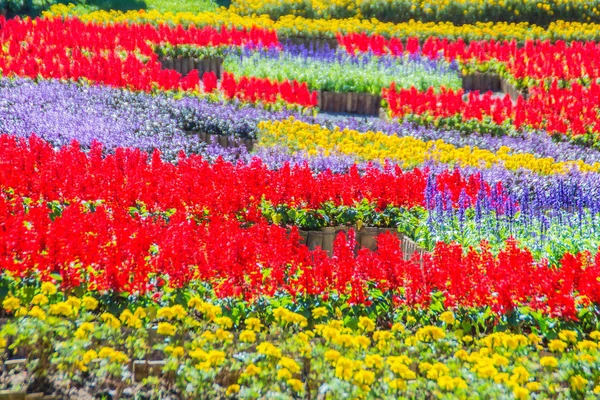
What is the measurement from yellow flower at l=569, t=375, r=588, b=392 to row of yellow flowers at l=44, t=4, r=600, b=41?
17925mm

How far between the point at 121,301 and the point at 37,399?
1.16 metres

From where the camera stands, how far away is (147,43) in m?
18.3

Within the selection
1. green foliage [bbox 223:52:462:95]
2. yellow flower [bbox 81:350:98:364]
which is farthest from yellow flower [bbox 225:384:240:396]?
green foliage [bbox 223:52:462:95]

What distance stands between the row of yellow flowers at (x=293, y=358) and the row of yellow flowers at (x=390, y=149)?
17.4 ft

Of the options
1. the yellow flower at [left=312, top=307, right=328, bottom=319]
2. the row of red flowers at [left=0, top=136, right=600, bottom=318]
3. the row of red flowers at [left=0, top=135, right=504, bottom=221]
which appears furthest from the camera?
the row of red flowers at [left=0, top=135, right=504, bottom=221]

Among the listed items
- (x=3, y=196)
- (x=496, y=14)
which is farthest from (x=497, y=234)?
(x=496, y=14)

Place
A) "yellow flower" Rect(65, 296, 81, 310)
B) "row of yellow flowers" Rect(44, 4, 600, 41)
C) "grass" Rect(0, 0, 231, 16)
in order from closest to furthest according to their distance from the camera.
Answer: "yellow flower" Rect(65, 296, 81, 310)
"row of yellow flowers" Rect(44, 4, 600, 41)
"grass" Rect(0, 0, 231, 16)

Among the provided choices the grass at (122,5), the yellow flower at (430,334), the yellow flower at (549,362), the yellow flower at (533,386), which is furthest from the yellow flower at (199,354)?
the grass at (122,5)

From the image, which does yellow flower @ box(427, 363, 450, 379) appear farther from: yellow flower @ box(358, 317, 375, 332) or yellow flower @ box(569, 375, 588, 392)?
yellow flower @ box(569, 375, 588, 392)

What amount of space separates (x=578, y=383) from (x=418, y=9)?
21.7m

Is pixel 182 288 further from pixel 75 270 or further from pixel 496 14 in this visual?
pixel 496 14

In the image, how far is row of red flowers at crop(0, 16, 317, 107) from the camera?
14.0 metres

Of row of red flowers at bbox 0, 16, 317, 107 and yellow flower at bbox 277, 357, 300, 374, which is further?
row of red flowers at bbox 0, 16, 317, 107

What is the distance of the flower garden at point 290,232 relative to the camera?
4664mm
